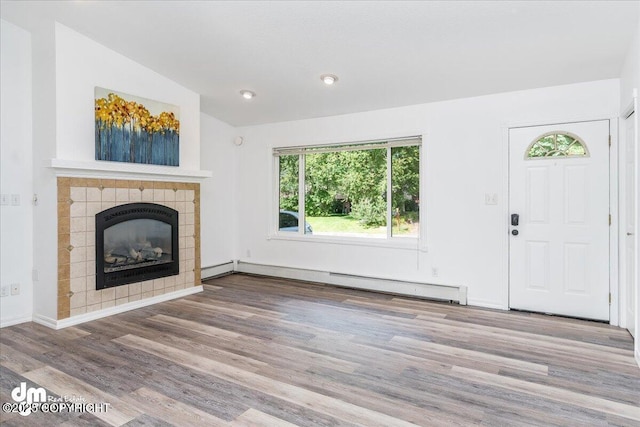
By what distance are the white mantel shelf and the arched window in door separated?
390 centimetres

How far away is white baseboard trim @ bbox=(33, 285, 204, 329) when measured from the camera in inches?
146

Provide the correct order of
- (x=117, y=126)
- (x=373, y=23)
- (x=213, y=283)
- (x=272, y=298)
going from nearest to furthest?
(x=373, y=23) → (x=117, y=126) → (x=272, y=298) → (x=213, y=283)

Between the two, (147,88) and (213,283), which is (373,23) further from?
(213,283)

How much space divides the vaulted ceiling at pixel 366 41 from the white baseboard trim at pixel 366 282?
2.27 metres

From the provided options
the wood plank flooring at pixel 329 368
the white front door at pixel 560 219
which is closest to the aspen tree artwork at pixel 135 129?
the wood plank flooring at pixel 329 368

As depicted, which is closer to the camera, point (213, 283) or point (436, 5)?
point (436, 5)

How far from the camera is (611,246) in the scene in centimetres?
380

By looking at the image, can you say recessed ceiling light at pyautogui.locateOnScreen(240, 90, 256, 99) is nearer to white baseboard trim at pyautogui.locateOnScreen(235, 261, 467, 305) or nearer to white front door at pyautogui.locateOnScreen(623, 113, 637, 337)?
white baseboard trim at pyautogui.locateOnScreen(235, 261, 467, 305)

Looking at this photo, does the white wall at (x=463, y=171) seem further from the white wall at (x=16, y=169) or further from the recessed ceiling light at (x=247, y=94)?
the white wall at (x=16, y=169)

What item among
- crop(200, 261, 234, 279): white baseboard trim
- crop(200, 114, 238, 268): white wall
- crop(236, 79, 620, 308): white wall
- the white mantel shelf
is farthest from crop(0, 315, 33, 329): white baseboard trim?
crop(236, 79, 620, 308): white wall

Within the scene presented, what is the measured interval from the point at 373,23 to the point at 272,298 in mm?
3228

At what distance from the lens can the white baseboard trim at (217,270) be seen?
230 inches

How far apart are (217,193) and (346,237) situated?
7.14 ft

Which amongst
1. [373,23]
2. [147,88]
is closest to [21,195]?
[147,88]
